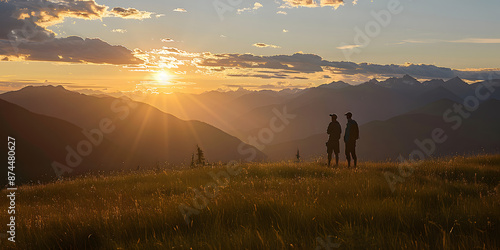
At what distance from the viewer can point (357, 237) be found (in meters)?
3.62

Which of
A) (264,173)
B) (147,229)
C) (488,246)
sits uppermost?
(488,246)

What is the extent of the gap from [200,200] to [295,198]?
5.83ft

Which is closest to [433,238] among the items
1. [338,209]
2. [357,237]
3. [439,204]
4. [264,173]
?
[357,237]

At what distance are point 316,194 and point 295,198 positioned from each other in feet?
2.22

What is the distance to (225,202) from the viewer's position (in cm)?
570

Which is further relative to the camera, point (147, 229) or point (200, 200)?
point (200, 200)

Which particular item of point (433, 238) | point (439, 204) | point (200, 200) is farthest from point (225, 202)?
point (439, 204)

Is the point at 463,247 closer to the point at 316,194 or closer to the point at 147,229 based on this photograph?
the point at 316,194

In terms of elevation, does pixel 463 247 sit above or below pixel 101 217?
above

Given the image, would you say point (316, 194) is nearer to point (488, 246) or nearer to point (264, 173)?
point (488, 246)

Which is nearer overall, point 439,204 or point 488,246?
point 488,246

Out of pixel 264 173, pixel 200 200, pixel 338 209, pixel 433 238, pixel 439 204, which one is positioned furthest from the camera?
pixel 264 173

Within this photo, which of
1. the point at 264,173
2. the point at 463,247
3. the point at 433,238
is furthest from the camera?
the point at 264,173

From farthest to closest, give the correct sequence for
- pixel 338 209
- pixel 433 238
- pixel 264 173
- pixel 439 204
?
pixel 264 173, pixel 439 204, pixel 338 209, pixel 433 238
